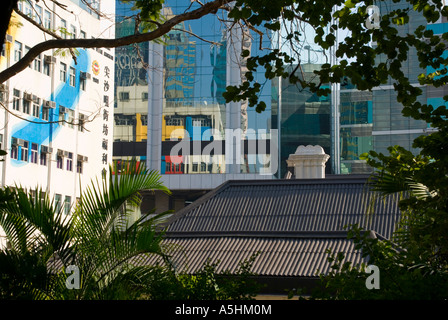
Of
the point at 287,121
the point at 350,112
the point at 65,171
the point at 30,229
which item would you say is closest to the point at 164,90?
the point at 287,121

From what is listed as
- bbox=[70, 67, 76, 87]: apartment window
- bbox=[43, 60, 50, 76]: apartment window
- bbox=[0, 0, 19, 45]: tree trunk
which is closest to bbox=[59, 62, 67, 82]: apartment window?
bbox=[70, 67, 76, 87]: apartment window

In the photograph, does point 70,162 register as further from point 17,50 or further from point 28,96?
point 17,50

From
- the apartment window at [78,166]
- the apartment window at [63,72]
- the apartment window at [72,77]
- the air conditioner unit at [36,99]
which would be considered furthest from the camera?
the apartment window at [78,166]

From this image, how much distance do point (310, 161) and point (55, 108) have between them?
890 inches

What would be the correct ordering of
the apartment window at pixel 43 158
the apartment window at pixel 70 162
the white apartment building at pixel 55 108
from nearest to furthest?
the white apartment building at pixel 55 108 < the apartment window at pixel 43 158 < the apartment window at pixel 70 162

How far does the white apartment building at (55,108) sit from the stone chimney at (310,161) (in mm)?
14106

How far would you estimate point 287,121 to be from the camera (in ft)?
219

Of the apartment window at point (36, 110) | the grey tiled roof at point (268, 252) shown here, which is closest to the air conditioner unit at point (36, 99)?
the apartment window at point (36, 110)

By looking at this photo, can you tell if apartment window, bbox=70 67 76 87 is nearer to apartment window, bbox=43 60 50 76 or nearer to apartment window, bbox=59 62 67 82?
apartment window, bbox=59 62 67 82

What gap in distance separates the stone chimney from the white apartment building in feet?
46.3

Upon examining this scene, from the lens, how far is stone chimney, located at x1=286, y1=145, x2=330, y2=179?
842 inches

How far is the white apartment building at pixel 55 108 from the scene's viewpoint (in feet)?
117

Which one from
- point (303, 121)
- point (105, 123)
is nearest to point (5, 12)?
point (105, 123)

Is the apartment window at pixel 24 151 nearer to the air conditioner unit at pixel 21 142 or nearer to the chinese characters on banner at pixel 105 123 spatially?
the air conditioner unit at pixel 21 142
